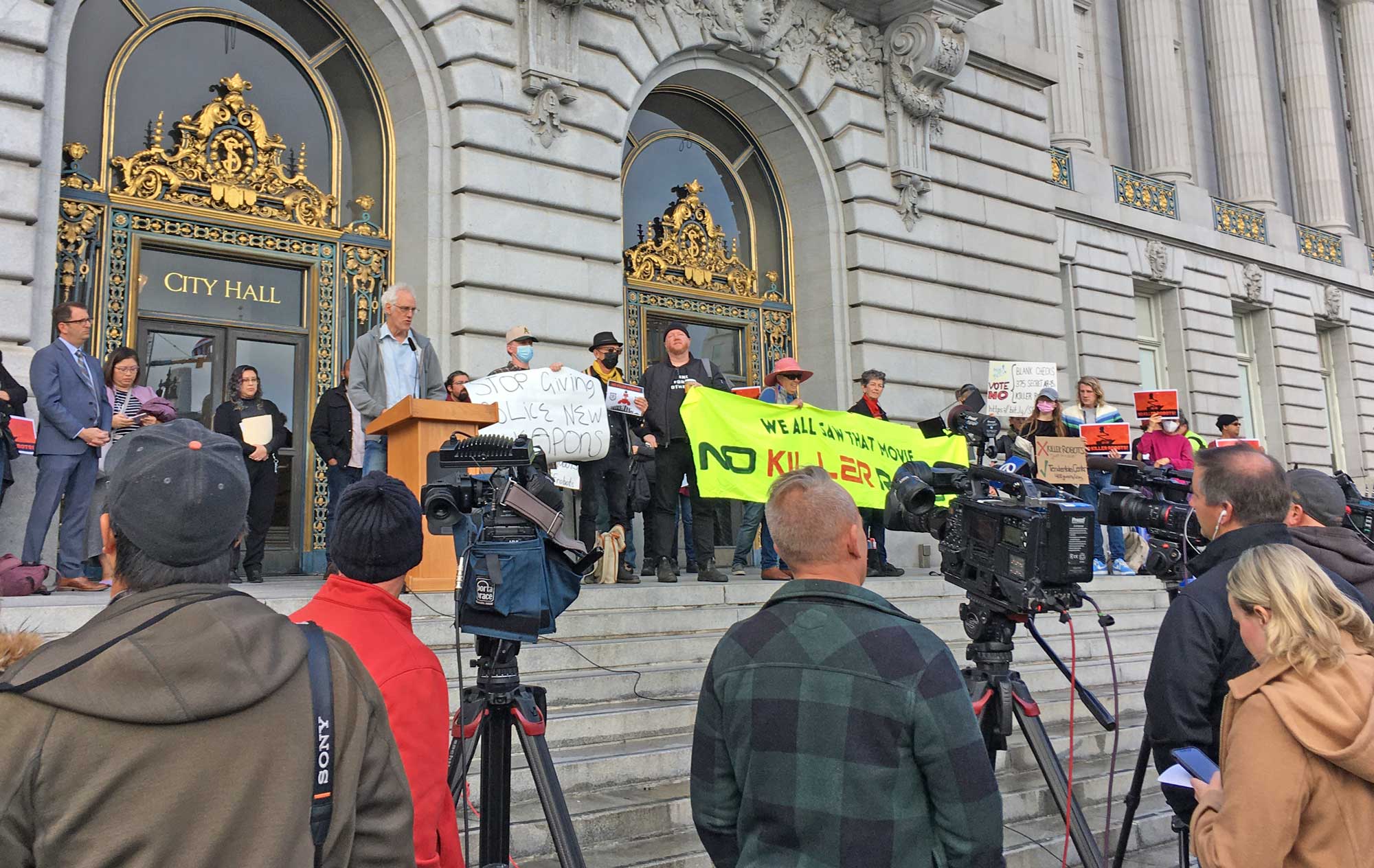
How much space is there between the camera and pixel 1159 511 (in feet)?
15.3

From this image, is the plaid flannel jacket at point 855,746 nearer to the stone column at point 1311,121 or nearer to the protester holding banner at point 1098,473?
the protester holding banner at point 1098,473

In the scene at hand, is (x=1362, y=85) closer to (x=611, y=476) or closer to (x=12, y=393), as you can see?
(x=611, y=476)

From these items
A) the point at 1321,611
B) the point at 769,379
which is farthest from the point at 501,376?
the point at 1321,611

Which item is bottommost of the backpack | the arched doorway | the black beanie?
the backpack

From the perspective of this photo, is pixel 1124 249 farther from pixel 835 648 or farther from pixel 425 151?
pixel 835 648

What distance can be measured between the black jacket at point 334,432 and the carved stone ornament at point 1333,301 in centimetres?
2569

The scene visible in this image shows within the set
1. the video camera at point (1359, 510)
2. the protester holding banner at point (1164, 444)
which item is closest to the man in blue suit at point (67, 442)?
the video camera at point (1359, 510)

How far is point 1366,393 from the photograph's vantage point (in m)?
27.7

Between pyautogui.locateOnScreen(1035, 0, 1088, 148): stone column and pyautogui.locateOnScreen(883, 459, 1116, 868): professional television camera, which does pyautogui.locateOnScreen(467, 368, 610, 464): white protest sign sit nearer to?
pyautogui.locateOnScreen(883, 459, 1116, 868): professional television camera

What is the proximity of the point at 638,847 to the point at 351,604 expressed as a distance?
270 centimetres

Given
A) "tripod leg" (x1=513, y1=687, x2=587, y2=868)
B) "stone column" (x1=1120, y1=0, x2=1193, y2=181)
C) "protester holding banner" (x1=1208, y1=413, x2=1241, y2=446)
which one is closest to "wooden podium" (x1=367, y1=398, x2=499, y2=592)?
"tripod leg" (x1=513, y1=687, x2=587, y2=868)

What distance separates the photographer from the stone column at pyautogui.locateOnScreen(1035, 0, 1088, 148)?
69.5 ft

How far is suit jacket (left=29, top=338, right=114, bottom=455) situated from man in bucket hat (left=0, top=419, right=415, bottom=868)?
6.57 m

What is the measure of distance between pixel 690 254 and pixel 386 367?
676 centimetres
